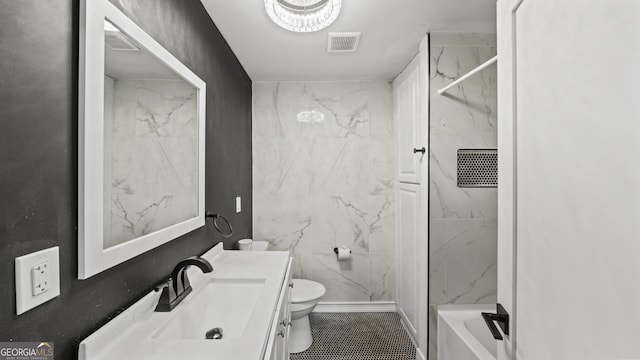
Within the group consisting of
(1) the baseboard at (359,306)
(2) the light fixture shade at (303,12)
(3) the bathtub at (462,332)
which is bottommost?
Result: (1) the baseboard at (359,306)

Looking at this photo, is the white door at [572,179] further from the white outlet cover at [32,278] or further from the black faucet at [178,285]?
the white outlet cover at [32,278]

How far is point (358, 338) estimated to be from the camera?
2404 millimetres

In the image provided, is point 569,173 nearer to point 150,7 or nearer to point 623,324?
point 623,324

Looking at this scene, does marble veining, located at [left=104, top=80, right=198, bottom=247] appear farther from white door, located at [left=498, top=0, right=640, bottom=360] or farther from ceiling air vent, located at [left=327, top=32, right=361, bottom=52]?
white door, located at [left=498, top=0, right=640, bottom=360]

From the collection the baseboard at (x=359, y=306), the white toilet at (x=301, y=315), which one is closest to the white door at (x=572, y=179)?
the white toilet at (x=301, y=315)

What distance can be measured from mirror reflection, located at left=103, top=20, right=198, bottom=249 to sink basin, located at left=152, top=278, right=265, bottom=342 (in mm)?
342

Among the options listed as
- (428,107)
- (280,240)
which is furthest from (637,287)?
(280,240)

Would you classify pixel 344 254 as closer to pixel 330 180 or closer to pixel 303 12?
pixel 330 180

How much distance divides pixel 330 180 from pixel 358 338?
4.73 ft

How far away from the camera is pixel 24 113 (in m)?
0.63

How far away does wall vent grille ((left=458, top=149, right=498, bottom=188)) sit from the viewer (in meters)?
2.03

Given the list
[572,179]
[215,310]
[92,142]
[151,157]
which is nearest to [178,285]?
[215,310]

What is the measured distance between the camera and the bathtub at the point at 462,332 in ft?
5.33

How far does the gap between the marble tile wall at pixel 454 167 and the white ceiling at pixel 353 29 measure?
0.69 ft
